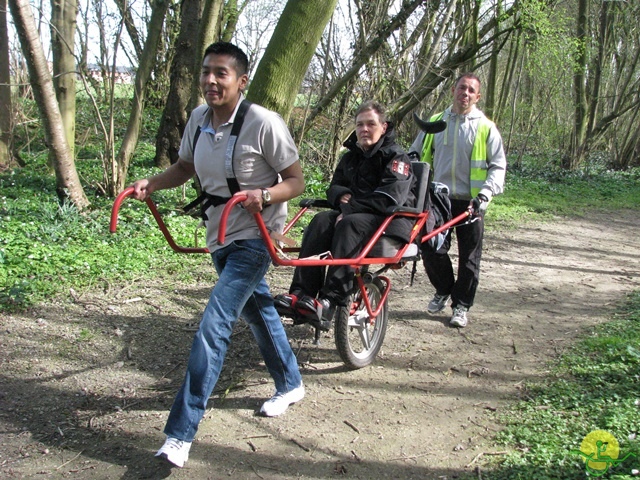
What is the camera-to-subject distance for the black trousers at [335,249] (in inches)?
158

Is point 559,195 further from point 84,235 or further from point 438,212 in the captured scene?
point 84,235

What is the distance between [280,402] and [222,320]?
86 cm

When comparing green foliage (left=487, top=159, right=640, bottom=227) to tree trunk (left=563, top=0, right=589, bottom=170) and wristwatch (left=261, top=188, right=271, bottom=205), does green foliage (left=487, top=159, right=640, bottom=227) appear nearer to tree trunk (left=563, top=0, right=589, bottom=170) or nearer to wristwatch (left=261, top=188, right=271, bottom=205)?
tree trunk (left=563, top=0, right=589, bottom=170)

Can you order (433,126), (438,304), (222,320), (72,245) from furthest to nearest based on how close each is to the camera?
(72,245), (438,304), (433,126), (222,320)

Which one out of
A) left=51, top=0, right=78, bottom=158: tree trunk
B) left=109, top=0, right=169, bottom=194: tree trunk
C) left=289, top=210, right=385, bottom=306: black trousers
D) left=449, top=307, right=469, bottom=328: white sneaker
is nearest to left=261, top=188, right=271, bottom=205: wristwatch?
left=289, top=210, right=385, bottom=306: black trousers

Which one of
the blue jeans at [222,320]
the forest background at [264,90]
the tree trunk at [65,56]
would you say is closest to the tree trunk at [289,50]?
the forest background at [264,90]

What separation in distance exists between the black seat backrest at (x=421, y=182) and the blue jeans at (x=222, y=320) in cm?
153

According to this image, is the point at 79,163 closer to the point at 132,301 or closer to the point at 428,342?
the point at 132,301

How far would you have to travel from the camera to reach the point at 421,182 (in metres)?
4.56

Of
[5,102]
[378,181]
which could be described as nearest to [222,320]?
[378,181]

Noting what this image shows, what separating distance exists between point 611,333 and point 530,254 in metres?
3.34

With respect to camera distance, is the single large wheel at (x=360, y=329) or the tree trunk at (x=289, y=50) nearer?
the single large wheel at (x=360, y=329)

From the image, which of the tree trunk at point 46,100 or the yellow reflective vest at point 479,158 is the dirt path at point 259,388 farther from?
the tree trunk at point 46,100

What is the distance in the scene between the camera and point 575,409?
3.77 m
